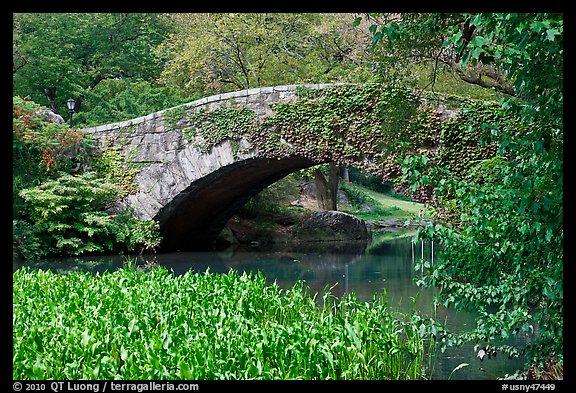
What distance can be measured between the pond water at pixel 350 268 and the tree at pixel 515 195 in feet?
3.24

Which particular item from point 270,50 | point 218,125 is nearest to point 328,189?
point 270,50

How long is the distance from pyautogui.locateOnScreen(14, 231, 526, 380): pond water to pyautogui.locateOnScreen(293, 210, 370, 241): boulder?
0.51 m

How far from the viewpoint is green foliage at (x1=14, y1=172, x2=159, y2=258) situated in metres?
12.4

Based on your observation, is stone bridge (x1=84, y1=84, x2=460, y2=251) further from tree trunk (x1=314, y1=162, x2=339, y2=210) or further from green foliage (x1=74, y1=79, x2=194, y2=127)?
tree trunk (x1=314, y1=162, x2=339, y2=210)

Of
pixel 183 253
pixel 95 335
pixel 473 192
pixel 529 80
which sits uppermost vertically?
pixel 529 80

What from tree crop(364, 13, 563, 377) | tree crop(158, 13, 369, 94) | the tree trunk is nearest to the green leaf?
tree crop(364, 13, 563, 377)

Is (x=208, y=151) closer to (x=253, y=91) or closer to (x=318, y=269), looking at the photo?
(x=253, y=91)

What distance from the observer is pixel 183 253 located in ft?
47.3

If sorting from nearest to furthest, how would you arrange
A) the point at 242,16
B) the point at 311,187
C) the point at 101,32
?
the point at 242,16, the point at 101,32, the point at 311,187

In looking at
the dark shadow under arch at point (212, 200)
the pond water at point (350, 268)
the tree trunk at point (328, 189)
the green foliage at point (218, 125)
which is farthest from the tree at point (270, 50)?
the green foliage at point (218, 125)

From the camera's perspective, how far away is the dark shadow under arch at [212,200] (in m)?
12.8

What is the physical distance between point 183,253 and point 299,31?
6.62 metres
